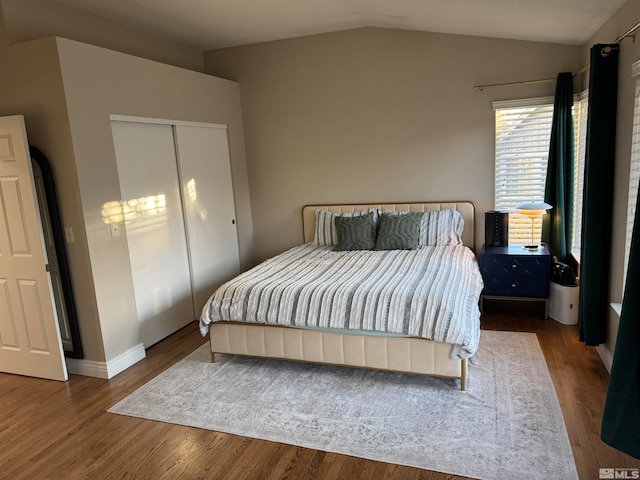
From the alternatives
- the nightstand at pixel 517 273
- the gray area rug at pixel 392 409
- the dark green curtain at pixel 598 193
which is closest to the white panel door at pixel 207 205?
the gray area rug at pixel 392 409

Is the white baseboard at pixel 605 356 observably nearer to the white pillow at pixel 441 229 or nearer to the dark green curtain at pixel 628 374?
the dark green curtain at pixel 628 374

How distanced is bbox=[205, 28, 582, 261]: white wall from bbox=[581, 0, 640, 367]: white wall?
1345mm

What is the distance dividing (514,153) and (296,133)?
2298 mm

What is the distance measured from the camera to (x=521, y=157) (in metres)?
4.29

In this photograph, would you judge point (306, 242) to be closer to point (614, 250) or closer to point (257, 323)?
point (257, 323)

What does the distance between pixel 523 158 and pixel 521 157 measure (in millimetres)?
21

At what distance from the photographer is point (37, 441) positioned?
2611 millimetres

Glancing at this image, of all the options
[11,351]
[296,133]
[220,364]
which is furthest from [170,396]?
[296,133]

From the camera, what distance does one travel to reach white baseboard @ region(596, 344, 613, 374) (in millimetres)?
2953

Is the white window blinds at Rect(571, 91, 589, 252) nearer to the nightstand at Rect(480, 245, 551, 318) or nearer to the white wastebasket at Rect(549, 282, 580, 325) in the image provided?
the nightstand at Rect(480, 245, 551, 318)

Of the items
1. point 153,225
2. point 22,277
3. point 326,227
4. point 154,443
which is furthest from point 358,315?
point 22,277

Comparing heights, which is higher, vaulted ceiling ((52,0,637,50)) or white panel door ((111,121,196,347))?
vaulted ceiling ((52,0,637,50))

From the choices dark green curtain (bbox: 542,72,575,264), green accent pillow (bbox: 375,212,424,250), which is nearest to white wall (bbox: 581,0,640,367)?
dark green curtain (bbox: 542,72,575,264)

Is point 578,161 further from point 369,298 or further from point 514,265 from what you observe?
point 369,298
